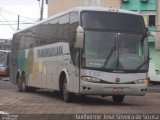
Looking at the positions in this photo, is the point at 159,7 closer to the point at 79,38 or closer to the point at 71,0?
the point at 71,0

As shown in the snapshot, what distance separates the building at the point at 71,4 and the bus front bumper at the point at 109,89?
33411 millimetres

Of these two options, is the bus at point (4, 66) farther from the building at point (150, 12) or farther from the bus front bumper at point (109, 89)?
the bus front bumper at point (109, 89)

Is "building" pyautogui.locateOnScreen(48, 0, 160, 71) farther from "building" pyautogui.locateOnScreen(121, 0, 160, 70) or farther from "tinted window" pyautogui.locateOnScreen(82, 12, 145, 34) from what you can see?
"tinted window" pyautogui.locateOnScreen(82, 12, 145, 34)

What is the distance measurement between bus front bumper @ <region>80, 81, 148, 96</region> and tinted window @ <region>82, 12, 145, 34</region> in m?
1.97

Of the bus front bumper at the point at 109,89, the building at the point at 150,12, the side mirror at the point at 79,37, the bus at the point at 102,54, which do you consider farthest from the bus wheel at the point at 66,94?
the building at the point at 150,12

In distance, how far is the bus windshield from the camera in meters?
19.3

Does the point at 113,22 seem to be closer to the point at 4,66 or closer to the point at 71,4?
the point at 71,4

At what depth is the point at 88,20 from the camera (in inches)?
778

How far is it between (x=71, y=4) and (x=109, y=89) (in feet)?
118

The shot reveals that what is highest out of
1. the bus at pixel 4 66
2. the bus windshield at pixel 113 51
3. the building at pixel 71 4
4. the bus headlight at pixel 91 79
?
the building at pixel 71 4

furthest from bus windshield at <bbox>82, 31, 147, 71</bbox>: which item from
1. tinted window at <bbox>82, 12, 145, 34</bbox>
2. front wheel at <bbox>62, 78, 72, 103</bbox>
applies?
front wheel at <bbox>62, 78, 72, 103</bbox>

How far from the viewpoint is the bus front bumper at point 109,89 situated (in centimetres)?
1916

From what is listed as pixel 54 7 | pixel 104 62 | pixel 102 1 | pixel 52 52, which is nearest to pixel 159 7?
pixel 102 1

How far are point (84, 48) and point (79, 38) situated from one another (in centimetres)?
58
